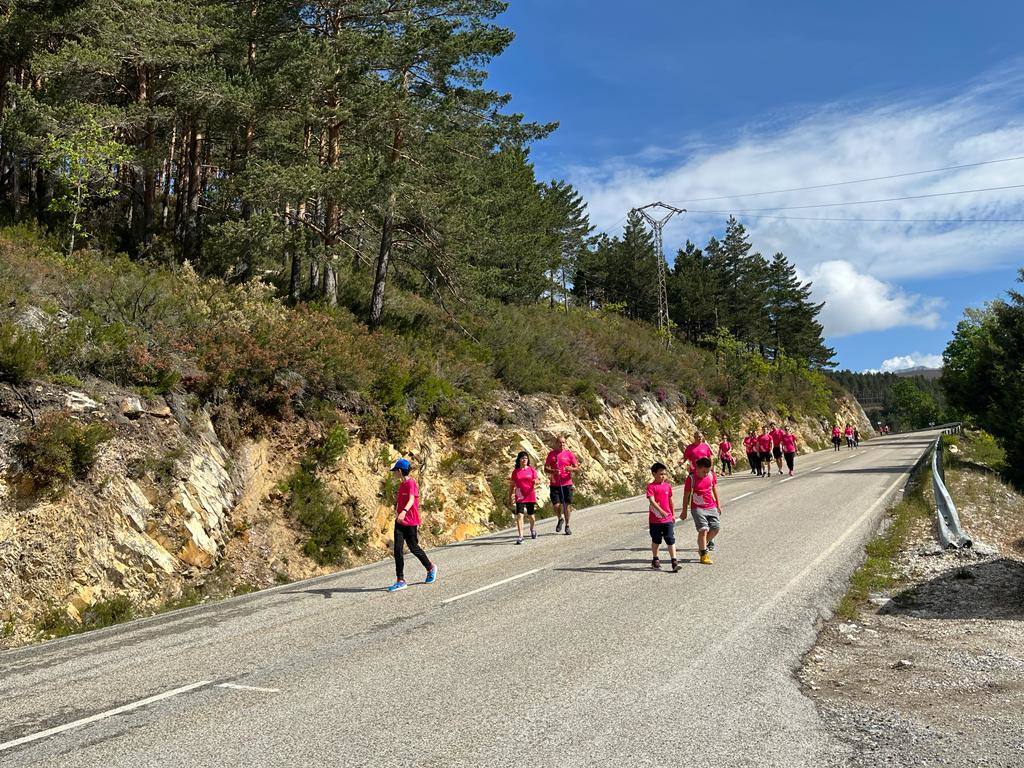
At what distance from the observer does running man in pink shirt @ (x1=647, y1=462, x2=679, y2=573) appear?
9914mm

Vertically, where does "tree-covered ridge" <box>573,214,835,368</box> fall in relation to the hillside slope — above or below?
above

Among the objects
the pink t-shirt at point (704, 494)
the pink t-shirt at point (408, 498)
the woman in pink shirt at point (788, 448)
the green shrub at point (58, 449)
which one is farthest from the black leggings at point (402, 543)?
the woman in pink shirt at point (788, 448)

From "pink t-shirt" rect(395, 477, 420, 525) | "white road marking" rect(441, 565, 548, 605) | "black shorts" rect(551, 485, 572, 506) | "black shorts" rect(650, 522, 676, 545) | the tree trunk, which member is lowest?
"white road marking" rect(441, 565, 548, 605)

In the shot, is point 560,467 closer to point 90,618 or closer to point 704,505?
point 704,505

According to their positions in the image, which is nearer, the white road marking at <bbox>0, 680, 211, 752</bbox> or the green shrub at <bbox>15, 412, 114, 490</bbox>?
Answer: the white road marking at <bbox>0, 680, 211, 752</bbox>

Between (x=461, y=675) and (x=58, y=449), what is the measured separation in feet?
22.9

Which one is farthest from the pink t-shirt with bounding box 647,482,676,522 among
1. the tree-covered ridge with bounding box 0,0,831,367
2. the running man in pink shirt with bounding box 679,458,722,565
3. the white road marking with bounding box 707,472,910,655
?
the tree-covered ridge with bounding box 0,0,831,367

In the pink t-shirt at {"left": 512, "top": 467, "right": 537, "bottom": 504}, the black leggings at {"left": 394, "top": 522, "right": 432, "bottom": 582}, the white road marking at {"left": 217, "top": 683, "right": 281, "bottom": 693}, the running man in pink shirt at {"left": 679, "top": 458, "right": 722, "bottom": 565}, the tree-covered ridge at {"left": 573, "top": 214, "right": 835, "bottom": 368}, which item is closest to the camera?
the white road marking at {"left": 217, "top": 683, "right": 281, "bottom": 693}

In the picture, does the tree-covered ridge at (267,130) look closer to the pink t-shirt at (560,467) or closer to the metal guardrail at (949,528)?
the pink t-shirt at (560,467)

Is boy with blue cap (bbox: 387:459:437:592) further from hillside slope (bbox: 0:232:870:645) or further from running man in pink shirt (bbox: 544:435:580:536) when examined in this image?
running man in pink shirt (bbox: 544:435:580:536)

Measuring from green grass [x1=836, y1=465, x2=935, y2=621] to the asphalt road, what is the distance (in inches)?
10.5

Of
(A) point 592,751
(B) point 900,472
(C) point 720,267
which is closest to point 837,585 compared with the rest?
(A) point 592,751

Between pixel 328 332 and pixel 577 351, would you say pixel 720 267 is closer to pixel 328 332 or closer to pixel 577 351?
pixel 577 351

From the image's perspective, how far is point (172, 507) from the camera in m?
10.5
